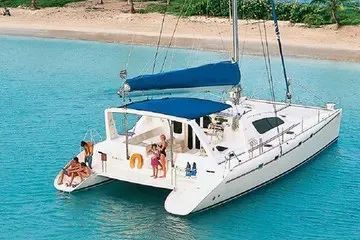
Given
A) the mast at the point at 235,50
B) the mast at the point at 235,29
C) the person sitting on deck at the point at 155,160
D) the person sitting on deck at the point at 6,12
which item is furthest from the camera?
the person sitting on deck at the point at 6,12

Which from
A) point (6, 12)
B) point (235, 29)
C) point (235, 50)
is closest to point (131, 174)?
point (235, 50)

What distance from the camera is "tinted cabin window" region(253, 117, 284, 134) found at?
935 inches

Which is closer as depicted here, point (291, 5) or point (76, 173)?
point (76, 173)

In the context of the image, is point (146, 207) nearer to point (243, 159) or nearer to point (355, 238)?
point (243, 159)

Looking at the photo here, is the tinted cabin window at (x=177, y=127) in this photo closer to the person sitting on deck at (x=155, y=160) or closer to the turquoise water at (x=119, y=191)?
the person sitting on deck at (x=155, y=160)

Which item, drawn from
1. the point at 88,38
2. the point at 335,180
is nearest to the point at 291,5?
the point at 88,38

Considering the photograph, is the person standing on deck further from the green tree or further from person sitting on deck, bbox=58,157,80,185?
the green tree

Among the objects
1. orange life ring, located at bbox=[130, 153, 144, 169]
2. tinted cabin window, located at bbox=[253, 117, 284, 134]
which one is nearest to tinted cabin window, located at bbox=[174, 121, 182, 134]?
orange life ring, located at bbox=[130, 153, 144, 169]

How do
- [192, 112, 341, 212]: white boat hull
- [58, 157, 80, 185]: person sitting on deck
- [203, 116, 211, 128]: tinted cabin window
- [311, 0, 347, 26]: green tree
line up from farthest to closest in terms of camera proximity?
[311, 0, 347, 26]: green tree < [203, 116, 211, 128]: tinted cabin window < [58, 157, 80, 185]: person sitting on deck < [192, 112, 341, 212]: white boat hull

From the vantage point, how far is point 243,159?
2145cm

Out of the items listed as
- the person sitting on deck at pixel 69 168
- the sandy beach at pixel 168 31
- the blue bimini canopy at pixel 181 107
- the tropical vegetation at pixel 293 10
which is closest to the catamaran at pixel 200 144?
the blue bimini canopy at pixel 181 107

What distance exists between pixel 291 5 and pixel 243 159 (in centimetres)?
3551

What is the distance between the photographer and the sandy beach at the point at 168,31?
48363 mm

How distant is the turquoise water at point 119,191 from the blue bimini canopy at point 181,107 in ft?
8.82
